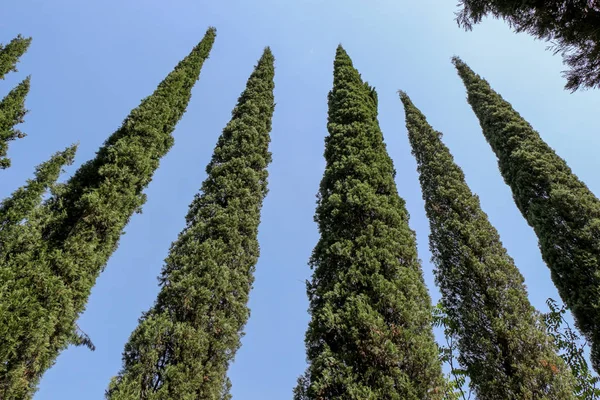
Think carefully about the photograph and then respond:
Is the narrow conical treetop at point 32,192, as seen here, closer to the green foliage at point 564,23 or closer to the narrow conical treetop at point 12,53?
the narrow conical treetop at point 12,53

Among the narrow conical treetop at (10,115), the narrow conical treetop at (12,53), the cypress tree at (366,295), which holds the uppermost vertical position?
the narrow conical treetop at (12,53)

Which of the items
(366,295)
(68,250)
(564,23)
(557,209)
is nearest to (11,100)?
(68,250)

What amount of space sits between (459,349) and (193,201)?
328 inches

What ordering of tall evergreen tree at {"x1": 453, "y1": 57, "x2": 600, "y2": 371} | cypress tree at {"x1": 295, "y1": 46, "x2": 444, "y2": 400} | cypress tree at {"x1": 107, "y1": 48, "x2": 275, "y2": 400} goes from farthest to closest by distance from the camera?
tall evergreen tree at {"x1": 453, "y1": 57, "x2": 600, "y2": 371} < cypress tree at {"x1": 107, "y1": 48, "x2": 275, "y2": 400} < cypress tree at {"x1": 295, "y1": 46, "x2": 444, "y2": 400}

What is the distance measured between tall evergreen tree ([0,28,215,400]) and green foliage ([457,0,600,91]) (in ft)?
30.1

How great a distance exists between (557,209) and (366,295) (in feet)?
26.0

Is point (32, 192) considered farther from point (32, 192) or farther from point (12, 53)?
point (12, 53)

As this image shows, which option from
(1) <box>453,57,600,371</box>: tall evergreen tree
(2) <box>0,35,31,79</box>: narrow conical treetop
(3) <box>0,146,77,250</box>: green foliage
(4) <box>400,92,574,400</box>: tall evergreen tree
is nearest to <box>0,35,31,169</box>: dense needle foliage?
(2) <box>0,35,31,79</box>: narrow conical treetop

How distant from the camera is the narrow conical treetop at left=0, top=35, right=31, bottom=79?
1819cm

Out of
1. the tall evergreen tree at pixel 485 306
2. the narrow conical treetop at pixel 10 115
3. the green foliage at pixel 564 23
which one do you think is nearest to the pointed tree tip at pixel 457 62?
the tall evergreen tree at pixel 485 306

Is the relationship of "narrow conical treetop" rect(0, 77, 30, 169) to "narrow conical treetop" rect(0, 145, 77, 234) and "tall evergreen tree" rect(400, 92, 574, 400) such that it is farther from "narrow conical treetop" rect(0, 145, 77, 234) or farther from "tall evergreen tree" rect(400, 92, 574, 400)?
"tall evergreen tree" rect(400, 92, 574, 400)

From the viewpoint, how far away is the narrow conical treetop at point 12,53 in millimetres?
18188

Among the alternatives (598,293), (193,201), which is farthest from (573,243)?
(193,201)

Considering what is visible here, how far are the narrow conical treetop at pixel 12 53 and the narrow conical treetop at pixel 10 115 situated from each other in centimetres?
168
